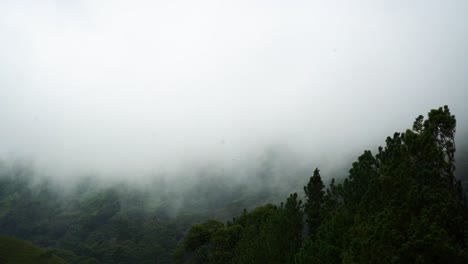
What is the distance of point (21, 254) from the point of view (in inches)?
6565

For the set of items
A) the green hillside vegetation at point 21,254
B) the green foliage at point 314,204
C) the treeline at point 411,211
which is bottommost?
the treeline at point 411,211

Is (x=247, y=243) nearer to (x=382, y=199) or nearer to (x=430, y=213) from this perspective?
(x=382, y=199)

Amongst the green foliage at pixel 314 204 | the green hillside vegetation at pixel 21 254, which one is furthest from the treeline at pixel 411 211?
the green hillside vegetation at pixel 21 254

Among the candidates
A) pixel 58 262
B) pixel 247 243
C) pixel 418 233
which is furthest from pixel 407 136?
pixel 58 262

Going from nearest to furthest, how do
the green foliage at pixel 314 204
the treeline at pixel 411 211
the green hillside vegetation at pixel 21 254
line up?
the treeline at pixel 411 211, the green foliage at pixel 314 204, the green hillside vegetation at pixel 21 254

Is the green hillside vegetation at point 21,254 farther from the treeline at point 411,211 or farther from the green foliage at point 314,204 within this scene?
the treeline at point 411,211

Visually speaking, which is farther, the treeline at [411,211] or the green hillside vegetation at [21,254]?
the green hillside vegetation at [21,254]

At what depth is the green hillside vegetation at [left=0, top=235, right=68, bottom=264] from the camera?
518 ft

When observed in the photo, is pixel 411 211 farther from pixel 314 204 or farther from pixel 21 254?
pixel 21 254

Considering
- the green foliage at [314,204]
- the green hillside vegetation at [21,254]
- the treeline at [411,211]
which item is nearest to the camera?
the treeline at [411,211]

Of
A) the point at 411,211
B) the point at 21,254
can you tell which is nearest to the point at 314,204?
the point at 411,211

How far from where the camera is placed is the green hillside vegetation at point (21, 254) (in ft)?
518

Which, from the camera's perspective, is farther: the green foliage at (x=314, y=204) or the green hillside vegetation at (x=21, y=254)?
the green hillside vegetation at (x=21, y=254)

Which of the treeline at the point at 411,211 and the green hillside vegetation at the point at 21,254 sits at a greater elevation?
the green hillside vegetation at the point at 21,254
